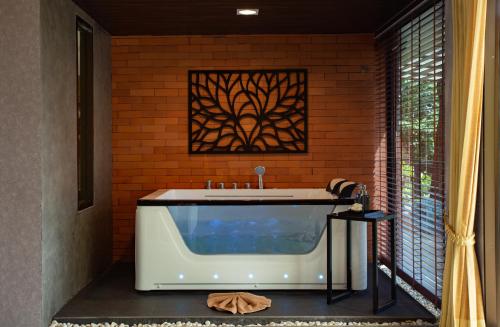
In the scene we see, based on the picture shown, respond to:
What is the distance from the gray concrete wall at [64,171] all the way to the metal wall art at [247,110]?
951 mm

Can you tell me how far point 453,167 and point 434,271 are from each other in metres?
1.15

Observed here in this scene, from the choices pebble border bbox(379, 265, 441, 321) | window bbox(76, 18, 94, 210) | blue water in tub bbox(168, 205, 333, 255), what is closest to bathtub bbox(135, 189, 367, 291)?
blue water in tub bbox(168, 205, 333, 255)

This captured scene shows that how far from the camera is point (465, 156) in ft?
10.2

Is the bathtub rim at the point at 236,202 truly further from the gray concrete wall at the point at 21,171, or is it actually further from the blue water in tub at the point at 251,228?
the gray concrete wall at the point at 21,171

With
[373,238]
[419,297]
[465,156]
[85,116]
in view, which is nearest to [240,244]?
[373,238]

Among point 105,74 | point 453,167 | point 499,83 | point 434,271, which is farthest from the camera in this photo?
point 105,74

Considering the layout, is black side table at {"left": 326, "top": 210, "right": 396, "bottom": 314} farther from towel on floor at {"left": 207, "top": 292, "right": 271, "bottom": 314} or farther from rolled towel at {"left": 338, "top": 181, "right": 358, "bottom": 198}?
towel on floor at {"left": 207, "top": 292, "right": 271, "bottom": 314}

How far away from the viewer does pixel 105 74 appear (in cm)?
534

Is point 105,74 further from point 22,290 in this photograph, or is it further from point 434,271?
point 434,271

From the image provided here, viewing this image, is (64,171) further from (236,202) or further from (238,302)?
(238,302)

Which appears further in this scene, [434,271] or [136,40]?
[136,40]

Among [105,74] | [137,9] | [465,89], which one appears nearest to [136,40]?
[105,74]

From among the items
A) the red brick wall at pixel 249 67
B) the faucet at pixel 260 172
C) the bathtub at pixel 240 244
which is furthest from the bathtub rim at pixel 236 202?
the red brick wall at pixel 249 67

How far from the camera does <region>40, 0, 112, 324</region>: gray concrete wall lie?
3.79 metres
